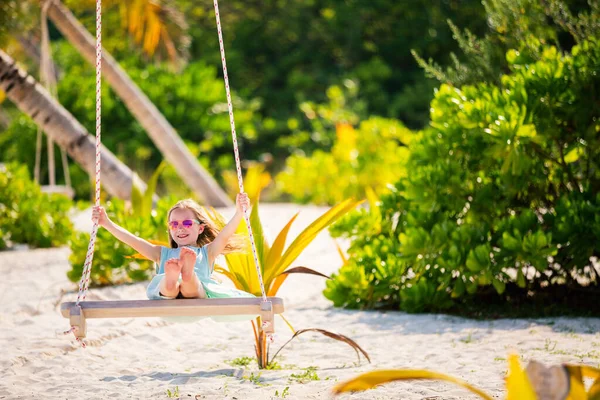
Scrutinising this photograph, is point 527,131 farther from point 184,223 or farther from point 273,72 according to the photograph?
point 273,72

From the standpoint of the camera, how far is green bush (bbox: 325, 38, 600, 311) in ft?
21.9

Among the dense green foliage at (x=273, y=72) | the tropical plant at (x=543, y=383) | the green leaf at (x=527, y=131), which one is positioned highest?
the dense green foliage at (x=273, y=72)

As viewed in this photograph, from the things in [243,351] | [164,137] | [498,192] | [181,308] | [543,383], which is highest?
[164,137]

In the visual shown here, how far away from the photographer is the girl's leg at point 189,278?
14.7 feet

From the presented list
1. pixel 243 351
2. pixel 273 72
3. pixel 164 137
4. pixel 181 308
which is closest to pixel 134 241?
pixel 181 308

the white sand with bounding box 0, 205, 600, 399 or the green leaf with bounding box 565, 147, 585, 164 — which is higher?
the green leaf with bounding box 565, 147, 585, 164

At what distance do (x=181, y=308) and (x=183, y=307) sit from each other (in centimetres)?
1

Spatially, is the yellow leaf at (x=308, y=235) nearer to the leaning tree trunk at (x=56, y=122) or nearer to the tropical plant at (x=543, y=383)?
the tropical plant at (x=543, y=383)

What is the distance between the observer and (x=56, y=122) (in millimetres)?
10711

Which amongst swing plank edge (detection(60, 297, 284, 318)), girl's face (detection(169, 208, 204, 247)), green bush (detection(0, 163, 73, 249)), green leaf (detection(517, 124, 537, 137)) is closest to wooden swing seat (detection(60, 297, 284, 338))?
swing plank edge (detection(60, 297, 284, 318))

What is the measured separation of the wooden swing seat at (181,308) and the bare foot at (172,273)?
0.30 m

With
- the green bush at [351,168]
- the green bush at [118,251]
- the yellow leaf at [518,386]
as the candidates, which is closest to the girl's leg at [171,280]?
the yellow leaf at [518,386]

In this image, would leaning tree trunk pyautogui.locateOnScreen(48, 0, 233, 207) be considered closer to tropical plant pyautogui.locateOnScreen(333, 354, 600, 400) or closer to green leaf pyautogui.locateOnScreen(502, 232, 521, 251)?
green leaf pyautogui.locateOnScreen(502, 232, 521, 251)

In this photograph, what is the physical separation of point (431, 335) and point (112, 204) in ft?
12.2
